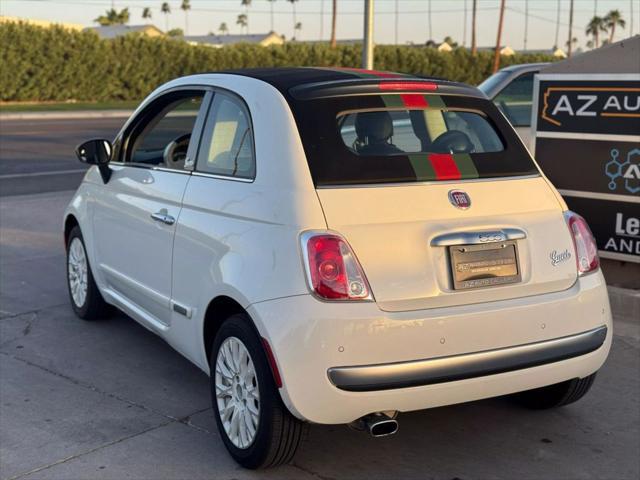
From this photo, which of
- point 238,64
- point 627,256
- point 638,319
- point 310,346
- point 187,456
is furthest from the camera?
point 238,64

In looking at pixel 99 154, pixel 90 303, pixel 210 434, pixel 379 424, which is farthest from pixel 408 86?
pixel 90 303

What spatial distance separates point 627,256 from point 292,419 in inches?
156

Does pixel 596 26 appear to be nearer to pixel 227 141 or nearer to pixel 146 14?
pixel 146 14

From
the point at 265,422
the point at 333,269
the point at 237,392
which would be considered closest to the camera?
the point at 333,269

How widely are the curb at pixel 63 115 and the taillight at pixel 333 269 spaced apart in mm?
28634

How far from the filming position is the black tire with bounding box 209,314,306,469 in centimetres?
373

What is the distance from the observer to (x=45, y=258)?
8.18 meters

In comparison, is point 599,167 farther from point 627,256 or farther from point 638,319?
point 638,319

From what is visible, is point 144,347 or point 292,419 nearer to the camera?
point 292,419

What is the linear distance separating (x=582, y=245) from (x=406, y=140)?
37.6 inches

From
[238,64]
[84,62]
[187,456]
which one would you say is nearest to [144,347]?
[187,456]

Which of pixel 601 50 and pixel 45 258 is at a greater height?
pixel 601 50

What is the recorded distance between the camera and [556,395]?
456 centimetres

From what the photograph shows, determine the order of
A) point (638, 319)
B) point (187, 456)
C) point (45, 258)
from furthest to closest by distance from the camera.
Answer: point (45, 258) → point (638, 319) → point (187, 456)
